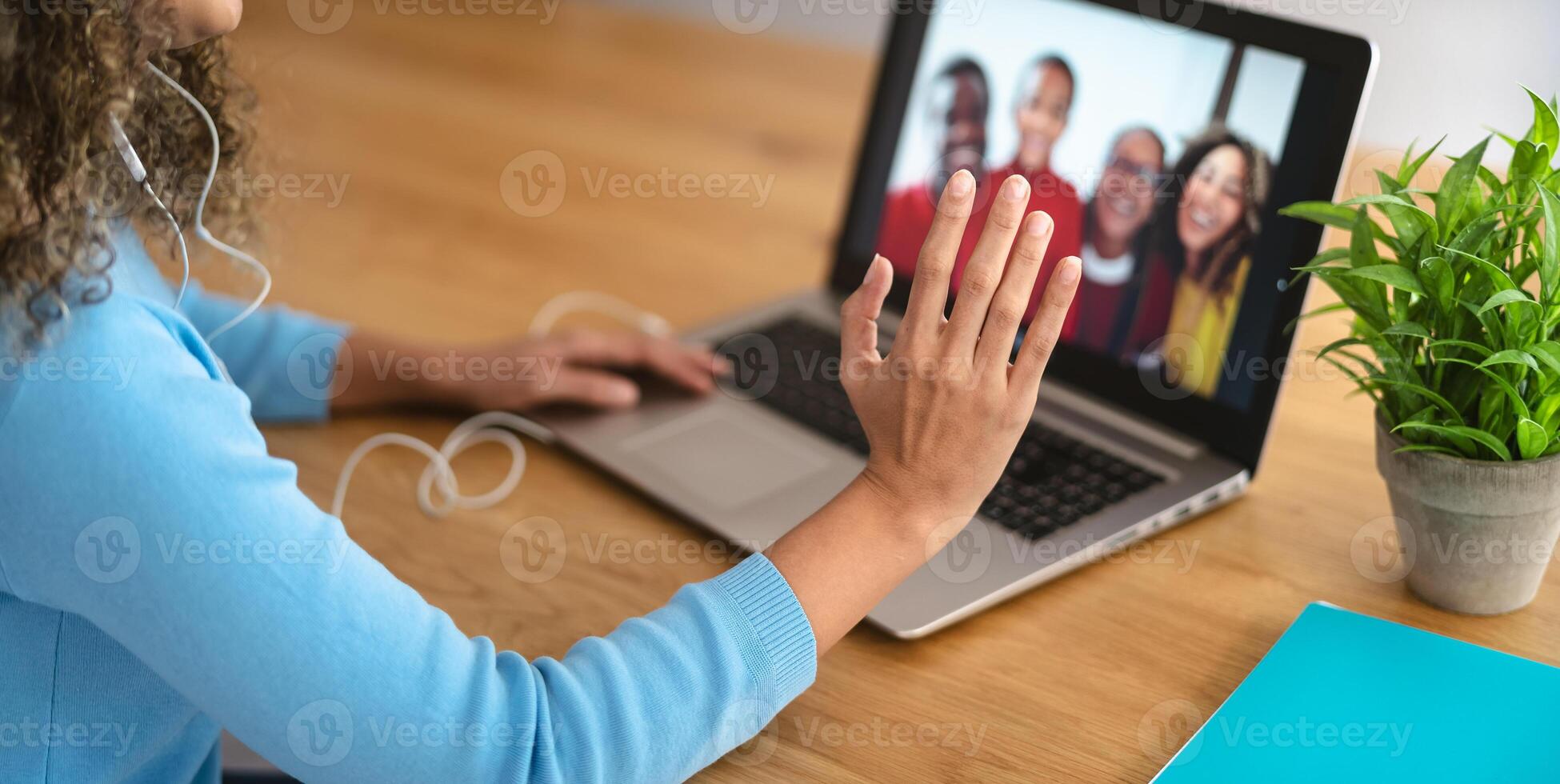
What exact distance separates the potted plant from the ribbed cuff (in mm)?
349

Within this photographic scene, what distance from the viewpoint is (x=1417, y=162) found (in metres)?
0.76

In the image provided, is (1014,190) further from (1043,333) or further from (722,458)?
(722,458)

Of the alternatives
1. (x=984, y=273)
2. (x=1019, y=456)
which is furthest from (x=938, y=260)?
(x=1019, y=456)

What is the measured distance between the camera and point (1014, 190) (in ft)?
2.32

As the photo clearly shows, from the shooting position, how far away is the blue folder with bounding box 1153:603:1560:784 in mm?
685

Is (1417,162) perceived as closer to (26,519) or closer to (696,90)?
(26,519)

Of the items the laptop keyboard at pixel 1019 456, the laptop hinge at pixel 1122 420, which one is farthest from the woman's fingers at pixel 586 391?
the laptop hinge at pixel 1122 420

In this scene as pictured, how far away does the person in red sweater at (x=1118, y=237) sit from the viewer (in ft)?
3.27

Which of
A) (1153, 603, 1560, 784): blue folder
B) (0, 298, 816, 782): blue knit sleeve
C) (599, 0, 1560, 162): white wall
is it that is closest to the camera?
(0, 298, 816, 782): blue knit sleeve

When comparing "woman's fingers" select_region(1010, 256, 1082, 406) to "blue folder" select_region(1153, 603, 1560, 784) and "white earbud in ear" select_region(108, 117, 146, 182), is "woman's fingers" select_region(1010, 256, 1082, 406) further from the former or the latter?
"white earbud in ear" select_region(108, 117, 146, 182)

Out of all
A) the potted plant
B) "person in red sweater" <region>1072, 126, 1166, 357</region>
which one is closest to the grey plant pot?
the potted plant

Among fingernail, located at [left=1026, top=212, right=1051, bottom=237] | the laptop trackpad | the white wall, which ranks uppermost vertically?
the white wall

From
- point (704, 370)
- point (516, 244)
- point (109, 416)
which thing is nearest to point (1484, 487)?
point (704, 370)

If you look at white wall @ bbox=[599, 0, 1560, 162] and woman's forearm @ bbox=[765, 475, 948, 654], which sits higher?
white wall @ bbox=[599, 0, 1560, 162]
